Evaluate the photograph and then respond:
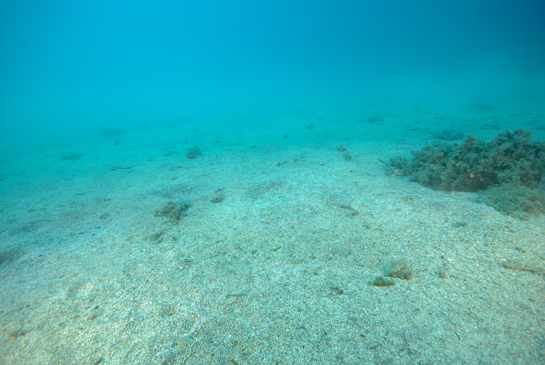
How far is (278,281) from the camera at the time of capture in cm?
344

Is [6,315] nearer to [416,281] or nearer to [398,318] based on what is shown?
[398,318]

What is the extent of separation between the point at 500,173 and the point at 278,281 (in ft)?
18.3

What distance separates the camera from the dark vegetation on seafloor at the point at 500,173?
4410 millimetres

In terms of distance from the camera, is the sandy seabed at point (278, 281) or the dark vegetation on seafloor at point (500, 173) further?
the dark vegetation on seafloor at point (500, 173)

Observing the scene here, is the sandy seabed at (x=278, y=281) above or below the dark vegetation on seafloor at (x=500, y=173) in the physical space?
below

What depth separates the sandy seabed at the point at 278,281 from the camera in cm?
246

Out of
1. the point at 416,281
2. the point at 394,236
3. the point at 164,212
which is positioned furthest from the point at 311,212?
the point at 164,212

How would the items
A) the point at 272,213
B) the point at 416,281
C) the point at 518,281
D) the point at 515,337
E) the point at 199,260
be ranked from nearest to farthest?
the point at 515,337 → the point at 518,281 → the point at 416,281 → the point at 199,260 → the point at 272,213

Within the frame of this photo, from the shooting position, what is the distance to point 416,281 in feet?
10.4

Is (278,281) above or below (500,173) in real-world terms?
below

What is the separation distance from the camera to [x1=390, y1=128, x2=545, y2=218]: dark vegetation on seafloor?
4.41 meters

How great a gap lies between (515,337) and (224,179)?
784 cm

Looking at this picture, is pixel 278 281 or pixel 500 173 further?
pixel 500 173

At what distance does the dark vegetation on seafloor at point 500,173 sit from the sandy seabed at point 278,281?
1.14 ft
